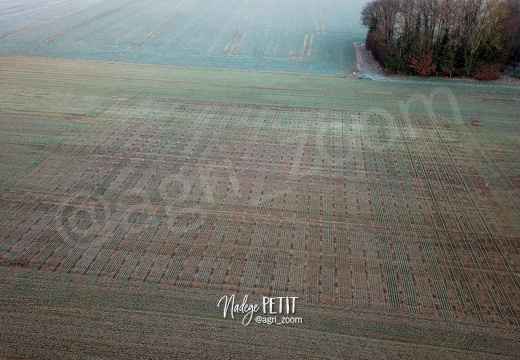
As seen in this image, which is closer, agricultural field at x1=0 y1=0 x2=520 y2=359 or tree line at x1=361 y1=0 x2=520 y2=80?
agricultural field at x1=0 y1=0 x2=520 y2=359

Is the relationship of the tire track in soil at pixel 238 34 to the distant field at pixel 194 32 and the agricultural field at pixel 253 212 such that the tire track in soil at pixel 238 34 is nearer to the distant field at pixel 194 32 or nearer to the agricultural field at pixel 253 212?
the distant field at pixel 194 32

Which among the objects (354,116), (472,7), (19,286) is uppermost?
(472,7)

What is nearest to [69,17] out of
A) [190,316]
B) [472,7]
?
[472,7]

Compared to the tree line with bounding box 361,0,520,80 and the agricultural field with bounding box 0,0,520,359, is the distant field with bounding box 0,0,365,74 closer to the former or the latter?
the agricultural field with bounding box 0,0,520,359

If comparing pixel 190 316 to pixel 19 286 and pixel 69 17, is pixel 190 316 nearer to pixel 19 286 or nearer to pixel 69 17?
pixel 19 286

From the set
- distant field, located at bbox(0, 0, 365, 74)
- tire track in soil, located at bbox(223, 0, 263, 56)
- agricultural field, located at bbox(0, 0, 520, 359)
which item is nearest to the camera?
agricultural field, located at bbox(0, 0, 520, 359)

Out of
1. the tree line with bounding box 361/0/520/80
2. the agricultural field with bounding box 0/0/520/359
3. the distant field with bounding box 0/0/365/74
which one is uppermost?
the tree line with bounding box 361/0/520/80

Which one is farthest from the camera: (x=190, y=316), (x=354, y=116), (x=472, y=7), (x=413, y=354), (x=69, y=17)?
(x=69, y=17)

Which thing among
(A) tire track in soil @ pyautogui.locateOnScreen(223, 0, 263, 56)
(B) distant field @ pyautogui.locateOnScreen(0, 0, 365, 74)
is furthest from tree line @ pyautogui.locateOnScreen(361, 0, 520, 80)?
(A) tire track in soil @ pyautogui.locateOnScreen(223, 0, 263, 56)
